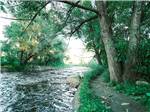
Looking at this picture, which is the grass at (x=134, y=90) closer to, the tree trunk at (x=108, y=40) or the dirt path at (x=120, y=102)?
the dirt path at (x=120, y=102)

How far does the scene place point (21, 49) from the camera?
30.8 metres

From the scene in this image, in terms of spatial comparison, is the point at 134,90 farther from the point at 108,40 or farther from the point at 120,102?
the point at 108,40

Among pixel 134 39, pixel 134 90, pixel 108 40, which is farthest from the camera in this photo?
pixel 108 40

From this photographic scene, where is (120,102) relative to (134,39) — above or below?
below

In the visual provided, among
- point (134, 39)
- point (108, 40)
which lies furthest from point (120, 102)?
point (108, 40)

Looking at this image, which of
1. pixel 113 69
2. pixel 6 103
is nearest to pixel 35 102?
pixel 6 103

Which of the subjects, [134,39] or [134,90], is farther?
[134,39]

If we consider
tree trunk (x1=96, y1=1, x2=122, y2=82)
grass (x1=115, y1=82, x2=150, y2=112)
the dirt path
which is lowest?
the dirt path

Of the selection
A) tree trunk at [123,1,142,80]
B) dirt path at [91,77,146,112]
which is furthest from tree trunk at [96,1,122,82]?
dirt path at [91,77,146,112]

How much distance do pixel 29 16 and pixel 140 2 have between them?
17.9 ft

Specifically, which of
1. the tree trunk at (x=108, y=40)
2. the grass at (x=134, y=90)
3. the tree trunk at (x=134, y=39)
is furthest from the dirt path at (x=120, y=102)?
the tree trunk at (x=134, y=39)

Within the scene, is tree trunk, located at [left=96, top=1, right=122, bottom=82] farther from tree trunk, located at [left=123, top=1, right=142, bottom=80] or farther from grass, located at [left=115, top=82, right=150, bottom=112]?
grass, located at [left=115, top=82, right=150, bottom=112]

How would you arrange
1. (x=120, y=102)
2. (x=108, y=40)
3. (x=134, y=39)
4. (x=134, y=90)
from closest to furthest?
(x=120, y=102)
(x=134, y=90)
(x=134, y=39)
(x=108, y=40)

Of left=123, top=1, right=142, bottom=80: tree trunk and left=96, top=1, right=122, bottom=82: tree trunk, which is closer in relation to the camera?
left=123, top=1, right=142, bottom=80: tree trunk
